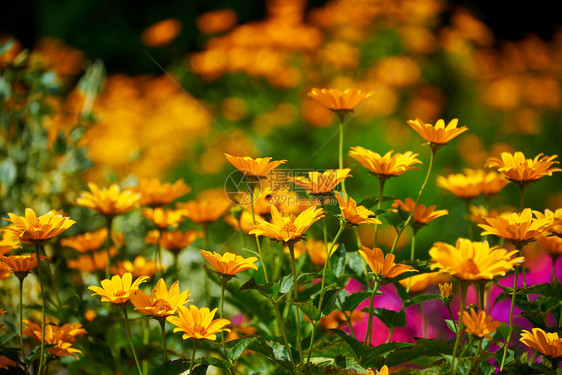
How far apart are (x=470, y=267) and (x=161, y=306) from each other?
0.99 ft

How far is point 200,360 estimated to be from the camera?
54cm

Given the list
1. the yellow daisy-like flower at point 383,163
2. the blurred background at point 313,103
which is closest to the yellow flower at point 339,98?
the yellow daisy-like flower at point 383,163

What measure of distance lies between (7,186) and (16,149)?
112mm

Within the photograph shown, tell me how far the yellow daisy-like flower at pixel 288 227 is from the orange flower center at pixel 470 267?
0.48 ft

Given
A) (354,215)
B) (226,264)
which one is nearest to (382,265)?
(354,215)

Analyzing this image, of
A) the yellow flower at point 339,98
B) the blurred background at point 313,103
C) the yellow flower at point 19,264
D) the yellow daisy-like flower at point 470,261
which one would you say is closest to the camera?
the yellow daisy-like flower at point 470,261

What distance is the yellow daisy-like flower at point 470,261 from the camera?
47cm

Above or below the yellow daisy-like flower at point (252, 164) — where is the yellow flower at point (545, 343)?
below

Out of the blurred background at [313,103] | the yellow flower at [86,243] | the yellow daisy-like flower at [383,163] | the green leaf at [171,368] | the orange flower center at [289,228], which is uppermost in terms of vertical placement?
the yellow daisy-like flower at [383,163]

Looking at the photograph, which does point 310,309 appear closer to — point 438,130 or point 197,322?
point 197,322

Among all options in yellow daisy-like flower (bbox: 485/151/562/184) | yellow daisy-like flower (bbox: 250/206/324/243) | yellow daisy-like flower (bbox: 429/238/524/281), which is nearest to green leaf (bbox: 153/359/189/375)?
yellow daisy-like flower (bbox: 250/206/324/243)

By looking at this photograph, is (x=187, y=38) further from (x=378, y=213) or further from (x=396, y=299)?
(x=378, y=213)

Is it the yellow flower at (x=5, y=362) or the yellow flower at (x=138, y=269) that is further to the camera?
the yellow flower at (x=138, y=269)

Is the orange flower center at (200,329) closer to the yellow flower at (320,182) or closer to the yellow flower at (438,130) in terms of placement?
the yellow flower at (320,182)
